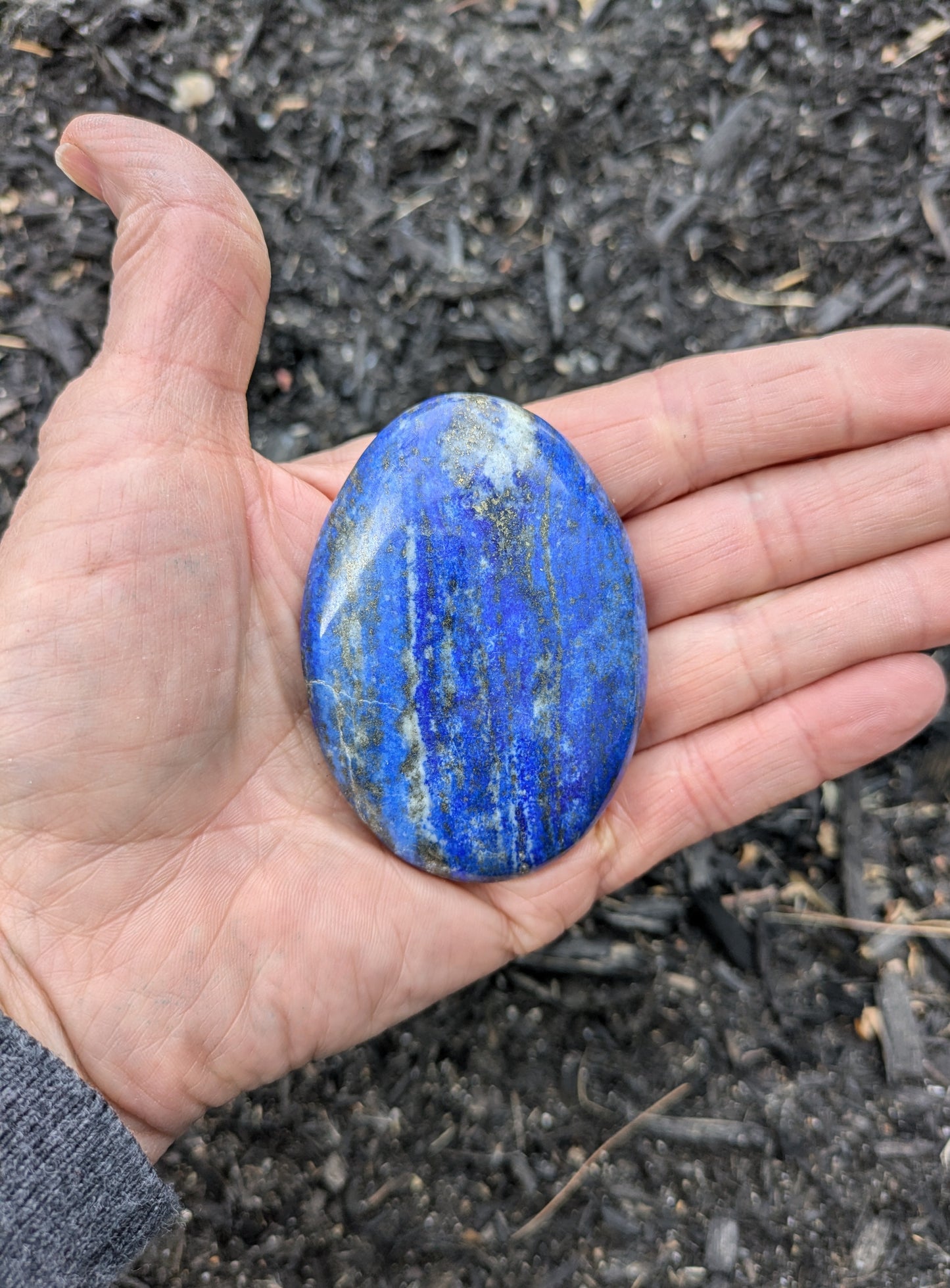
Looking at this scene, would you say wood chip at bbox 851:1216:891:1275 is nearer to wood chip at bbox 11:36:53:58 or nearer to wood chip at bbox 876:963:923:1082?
wood chip at bbox 876:963:923:1082

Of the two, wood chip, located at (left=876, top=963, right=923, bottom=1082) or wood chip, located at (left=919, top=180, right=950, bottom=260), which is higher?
wood chip, located at (left=919, top=180, right=950, bottom=260)

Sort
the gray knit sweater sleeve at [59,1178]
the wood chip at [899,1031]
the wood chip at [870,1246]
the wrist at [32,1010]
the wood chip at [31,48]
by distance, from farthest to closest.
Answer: the wood chip at [31,48] → the wood chip at [899,1031] → the wood chip at [870,1246] → the wrist at [32,1010] → the gray knit sweater sleeve at [59,1178]

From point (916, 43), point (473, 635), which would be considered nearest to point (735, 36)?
point (916, 43)

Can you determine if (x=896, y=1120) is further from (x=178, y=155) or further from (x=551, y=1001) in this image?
(x=178, y=155)

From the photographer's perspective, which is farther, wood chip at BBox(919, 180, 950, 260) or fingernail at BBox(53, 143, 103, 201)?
wood chip at BBox(919, 180, 950, 260)

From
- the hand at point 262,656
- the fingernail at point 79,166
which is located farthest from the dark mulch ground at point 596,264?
the fingernail at point 79,166

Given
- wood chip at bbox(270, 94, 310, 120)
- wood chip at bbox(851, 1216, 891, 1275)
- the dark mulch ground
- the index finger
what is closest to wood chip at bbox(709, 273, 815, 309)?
the dark mulch ground

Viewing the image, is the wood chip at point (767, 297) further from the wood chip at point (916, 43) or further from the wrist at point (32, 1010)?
the wrist at point (32, 1010)

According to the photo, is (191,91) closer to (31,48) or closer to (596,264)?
(31,48)

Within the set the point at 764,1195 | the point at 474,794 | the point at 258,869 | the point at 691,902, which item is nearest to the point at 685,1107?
the point at 764,1195
